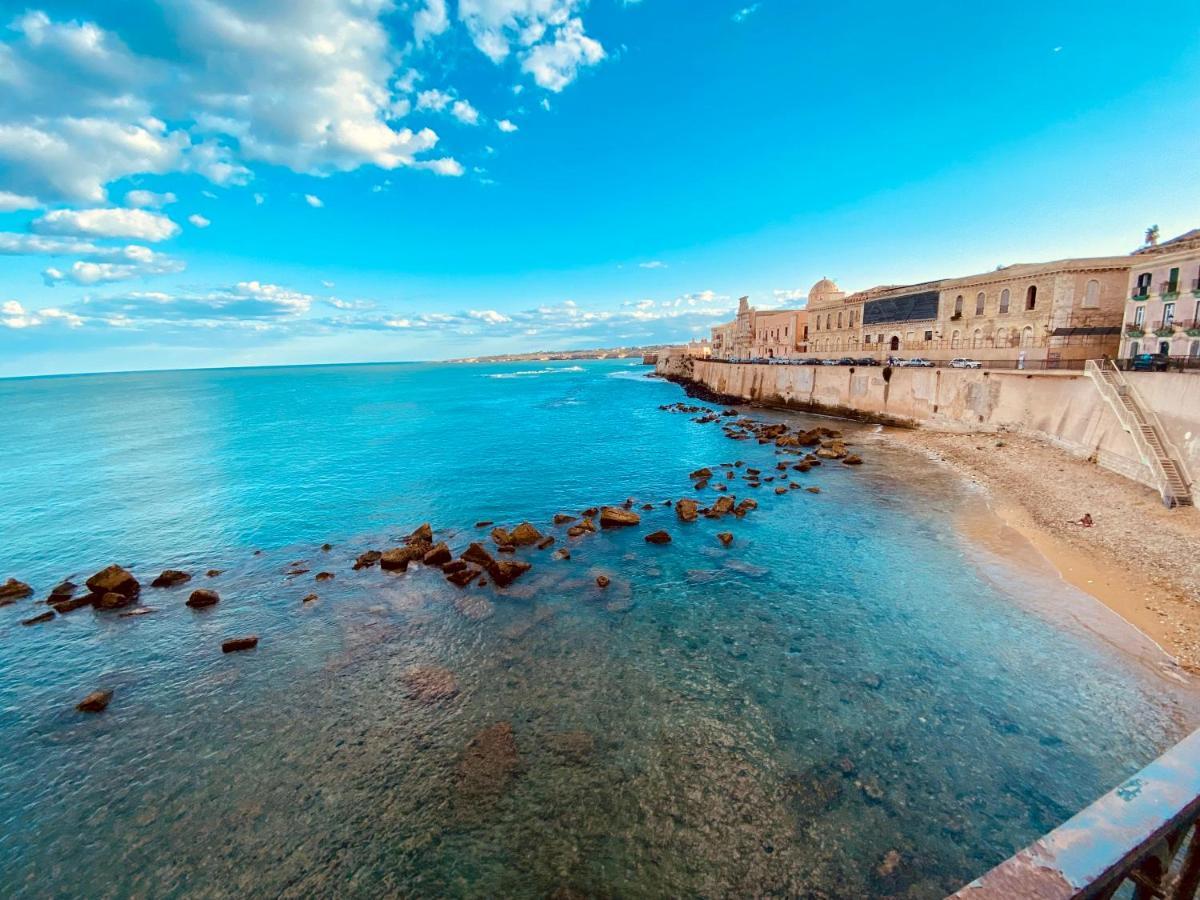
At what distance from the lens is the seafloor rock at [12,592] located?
18234 millimetres

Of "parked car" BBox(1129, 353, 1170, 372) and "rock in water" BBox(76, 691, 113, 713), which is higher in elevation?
"parked car" BBox(1129, 353, 1170, 372)

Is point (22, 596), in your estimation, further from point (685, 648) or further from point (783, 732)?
point (783, 732)

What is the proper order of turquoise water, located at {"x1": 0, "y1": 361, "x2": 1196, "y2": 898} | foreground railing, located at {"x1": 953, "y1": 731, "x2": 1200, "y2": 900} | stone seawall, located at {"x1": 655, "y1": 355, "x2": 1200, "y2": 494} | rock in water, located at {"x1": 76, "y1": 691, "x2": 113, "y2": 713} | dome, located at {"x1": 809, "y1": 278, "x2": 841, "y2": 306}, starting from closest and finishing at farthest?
foreground railing, located at {"x1": 953, "y1": 731, "x2": 1200, "y2": 900}, turquoise water, located at {"x1": 0, "y1": 361, "x2": 1196, "y2": 898}, rock in water, located at {"x1": 76, "y1": 691, "x2": 113, "y2": 713}, stone seawall, located at {"x1": 655, "y1": 355, "x2": 1200, "y2": 494}, dome, located at {"x1": 809, "y1": 278, "x2": 841, "y2": 306}

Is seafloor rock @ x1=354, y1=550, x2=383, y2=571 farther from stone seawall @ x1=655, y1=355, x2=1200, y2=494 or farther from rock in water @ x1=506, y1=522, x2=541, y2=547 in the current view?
stone seawall @ x1=655, y1=355, x2=1200, y2=494

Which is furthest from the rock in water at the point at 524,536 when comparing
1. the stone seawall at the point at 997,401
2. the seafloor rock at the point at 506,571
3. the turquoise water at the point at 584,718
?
the stone seawall at the point at 997,401

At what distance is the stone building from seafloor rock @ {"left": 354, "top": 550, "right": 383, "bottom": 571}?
37467mm

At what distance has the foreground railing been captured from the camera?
1779mm

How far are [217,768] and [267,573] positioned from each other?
10148 millimetres

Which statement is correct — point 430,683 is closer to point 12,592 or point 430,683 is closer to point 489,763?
point 489,763

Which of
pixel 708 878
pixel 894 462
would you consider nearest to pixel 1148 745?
pixel 708 878

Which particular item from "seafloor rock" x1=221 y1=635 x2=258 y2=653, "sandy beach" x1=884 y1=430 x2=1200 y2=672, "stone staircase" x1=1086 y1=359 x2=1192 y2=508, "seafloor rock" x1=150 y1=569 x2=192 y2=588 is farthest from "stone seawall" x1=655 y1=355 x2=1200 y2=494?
"seafloor rock" x1=150 y1=569 x2=192 y2=588

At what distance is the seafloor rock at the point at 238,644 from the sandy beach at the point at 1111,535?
23417 mm

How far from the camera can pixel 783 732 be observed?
36.6 ft

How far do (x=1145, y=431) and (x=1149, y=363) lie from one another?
4927mm
